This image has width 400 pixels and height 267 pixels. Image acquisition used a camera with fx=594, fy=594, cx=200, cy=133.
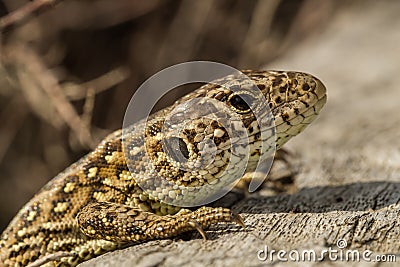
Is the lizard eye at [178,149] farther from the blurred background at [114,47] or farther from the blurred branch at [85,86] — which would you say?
the blurred background at [114,47]

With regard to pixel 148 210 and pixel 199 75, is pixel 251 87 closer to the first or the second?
pixel 148 210

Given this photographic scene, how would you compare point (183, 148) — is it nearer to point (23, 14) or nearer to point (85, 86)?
point (23, 14)

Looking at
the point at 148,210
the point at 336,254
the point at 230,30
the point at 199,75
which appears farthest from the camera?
the point at 230,30

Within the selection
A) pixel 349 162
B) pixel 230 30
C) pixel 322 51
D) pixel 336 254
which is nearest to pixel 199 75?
pixel 230 30

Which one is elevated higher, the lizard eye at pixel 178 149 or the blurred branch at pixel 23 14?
the blurred branch at pixel 23 14

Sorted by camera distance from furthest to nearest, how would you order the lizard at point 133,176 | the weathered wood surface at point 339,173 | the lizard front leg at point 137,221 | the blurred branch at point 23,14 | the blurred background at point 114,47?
the blurred background at point 114,47 < the blurred branch at point 23,14 < the lizard at point 133,176 < the lizard front leg at point 137,221 < the weathered wood surface at point 339,173

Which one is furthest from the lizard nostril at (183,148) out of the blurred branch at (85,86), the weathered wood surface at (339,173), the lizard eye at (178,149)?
Answer: the blurred branch at (85,86)
